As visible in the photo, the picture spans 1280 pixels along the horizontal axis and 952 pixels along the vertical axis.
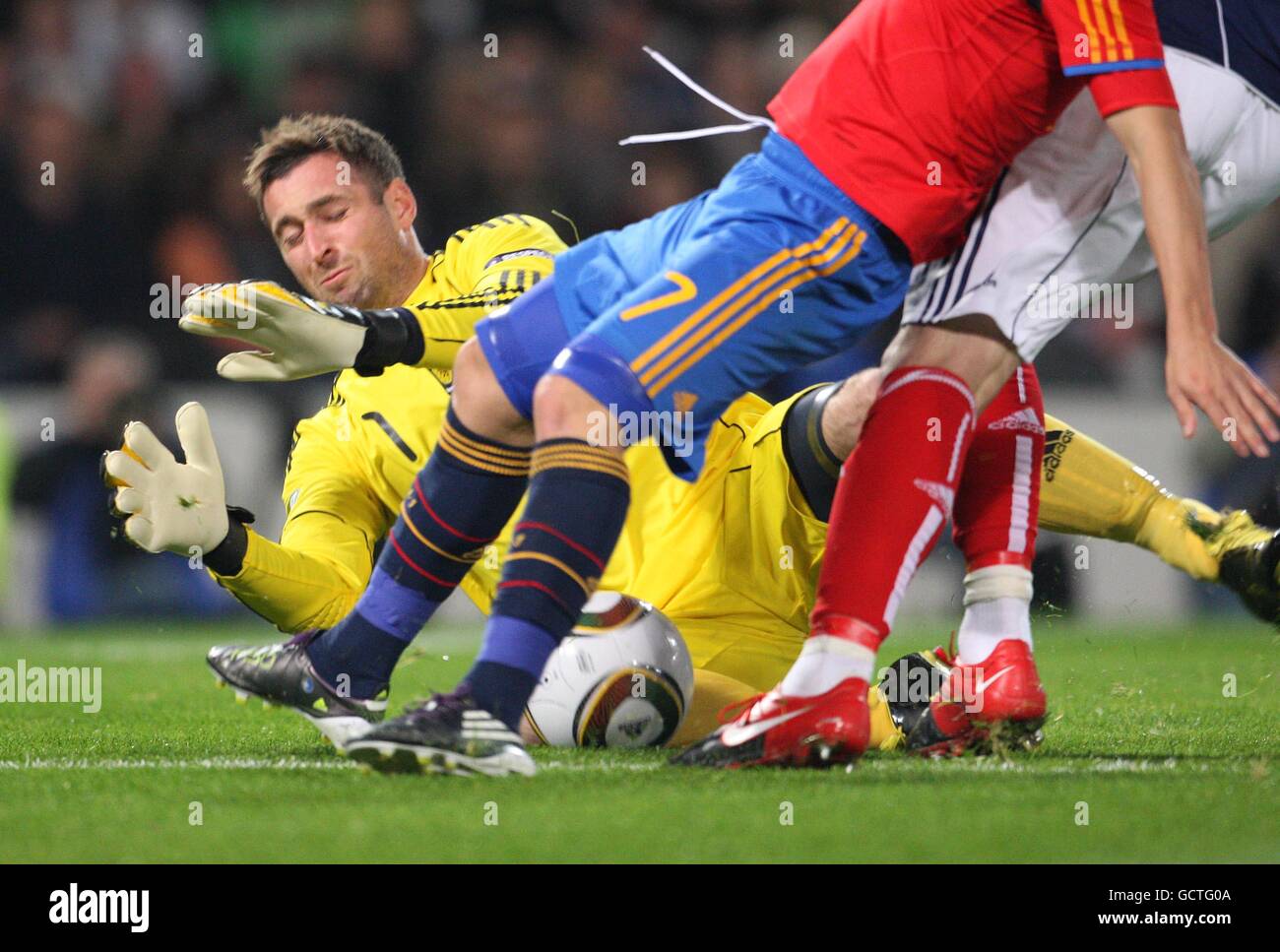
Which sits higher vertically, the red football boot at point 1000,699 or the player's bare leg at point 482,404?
the player's bare leg at point 482,404

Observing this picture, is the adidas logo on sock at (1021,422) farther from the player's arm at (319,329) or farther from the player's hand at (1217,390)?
the player's arm at (319,329)

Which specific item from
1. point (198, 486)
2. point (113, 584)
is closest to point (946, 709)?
point (198, 486)

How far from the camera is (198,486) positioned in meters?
3.58

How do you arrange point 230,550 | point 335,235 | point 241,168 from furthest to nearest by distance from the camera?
point 241,168 → point 335,235 → point 230,550

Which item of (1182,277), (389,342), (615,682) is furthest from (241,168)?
(1182,277)

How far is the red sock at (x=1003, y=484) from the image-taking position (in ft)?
10.4

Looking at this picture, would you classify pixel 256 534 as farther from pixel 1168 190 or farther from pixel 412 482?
pixel 1168 190

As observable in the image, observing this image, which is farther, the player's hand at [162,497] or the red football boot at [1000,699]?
the player's hand at [162,497]

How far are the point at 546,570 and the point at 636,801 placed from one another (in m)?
0.37

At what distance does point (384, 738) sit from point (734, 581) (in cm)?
125

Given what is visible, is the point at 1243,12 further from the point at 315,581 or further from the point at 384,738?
the point at 315,581

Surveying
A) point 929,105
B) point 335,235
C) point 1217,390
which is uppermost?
point 335,235

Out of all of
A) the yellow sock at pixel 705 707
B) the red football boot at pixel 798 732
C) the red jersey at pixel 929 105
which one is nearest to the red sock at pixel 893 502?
the red football boot at pixel 798 732

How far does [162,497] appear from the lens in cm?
352
